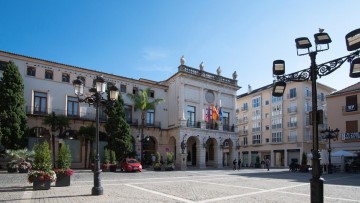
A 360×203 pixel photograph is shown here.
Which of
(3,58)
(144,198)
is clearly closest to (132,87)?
(3,58)

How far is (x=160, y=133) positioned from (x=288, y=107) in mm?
27839

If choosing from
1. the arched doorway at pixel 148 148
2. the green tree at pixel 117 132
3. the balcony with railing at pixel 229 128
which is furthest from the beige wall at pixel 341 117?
the green tree at pixel 117 132

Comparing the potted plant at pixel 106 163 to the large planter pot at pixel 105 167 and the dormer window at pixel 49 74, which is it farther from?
the dormer window at pixel 49 74


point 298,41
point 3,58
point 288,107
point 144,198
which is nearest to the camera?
point 298,41

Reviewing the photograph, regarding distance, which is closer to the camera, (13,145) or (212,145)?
(13,145)

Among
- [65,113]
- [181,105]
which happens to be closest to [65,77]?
[65,113]

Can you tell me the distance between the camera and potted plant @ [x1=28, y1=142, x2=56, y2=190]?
14281 millimetres

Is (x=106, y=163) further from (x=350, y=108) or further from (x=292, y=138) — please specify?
(x=292, y=138)

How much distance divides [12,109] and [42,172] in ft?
58.0

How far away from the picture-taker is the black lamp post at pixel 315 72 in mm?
7215

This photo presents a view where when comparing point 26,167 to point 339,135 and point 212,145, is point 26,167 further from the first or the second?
point 339,135

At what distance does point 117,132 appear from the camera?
115ft

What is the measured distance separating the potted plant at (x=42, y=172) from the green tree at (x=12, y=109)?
16.2m

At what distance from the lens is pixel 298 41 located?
8.19m
